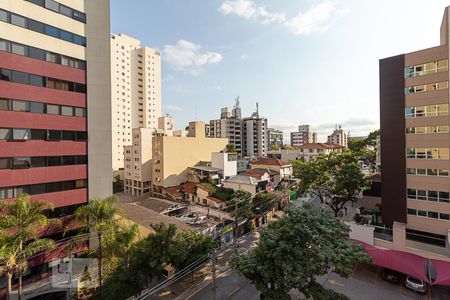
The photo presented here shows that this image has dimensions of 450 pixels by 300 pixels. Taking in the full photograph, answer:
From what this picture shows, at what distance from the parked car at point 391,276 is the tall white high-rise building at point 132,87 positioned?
2753 inches

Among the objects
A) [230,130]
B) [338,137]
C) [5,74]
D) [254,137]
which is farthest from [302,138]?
[5,74]

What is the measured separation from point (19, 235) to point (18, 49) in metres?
14.3

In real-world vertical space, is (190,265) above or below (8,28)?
below

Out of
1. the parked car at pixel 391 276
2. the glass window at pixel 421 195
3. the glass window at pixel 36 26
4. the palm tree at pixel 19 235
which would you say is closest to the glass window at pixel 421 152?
the glass window at pixel 421 195

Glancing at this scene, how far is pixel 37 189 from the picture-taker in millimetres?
18938

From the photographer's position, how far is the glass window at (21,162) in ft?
58.6

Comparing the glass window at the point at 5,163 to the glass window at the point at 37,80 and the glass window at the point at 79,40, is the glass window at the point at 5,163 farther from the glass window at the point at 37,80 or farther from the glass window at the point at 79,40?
the glass window at the point at 79,40

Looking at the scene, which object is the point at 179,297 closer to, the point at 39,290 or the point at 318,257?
the point at 39,290

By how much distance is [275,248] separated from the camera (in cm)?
1249

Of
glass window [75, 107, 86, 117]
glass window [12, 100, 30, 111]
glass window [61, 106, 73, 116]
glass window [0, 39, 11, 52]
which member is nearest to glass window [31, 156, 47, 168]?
glass window [12, 100, 30, 111]

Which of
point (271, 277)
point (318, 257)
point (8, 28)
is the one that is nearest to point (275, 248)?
point (271, 277)

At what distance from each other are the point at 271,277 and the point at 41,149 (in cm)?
2056

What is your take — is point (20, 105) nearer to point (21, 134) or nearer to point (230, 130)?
point (21, 134)

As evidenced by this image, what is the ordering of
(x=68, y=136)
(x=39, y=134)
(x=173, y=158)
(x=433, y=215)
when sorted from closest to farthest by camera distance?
(x=39, y=134) → (x=433, y=215) → (x=68, y=136) → (x=173, y=158)
